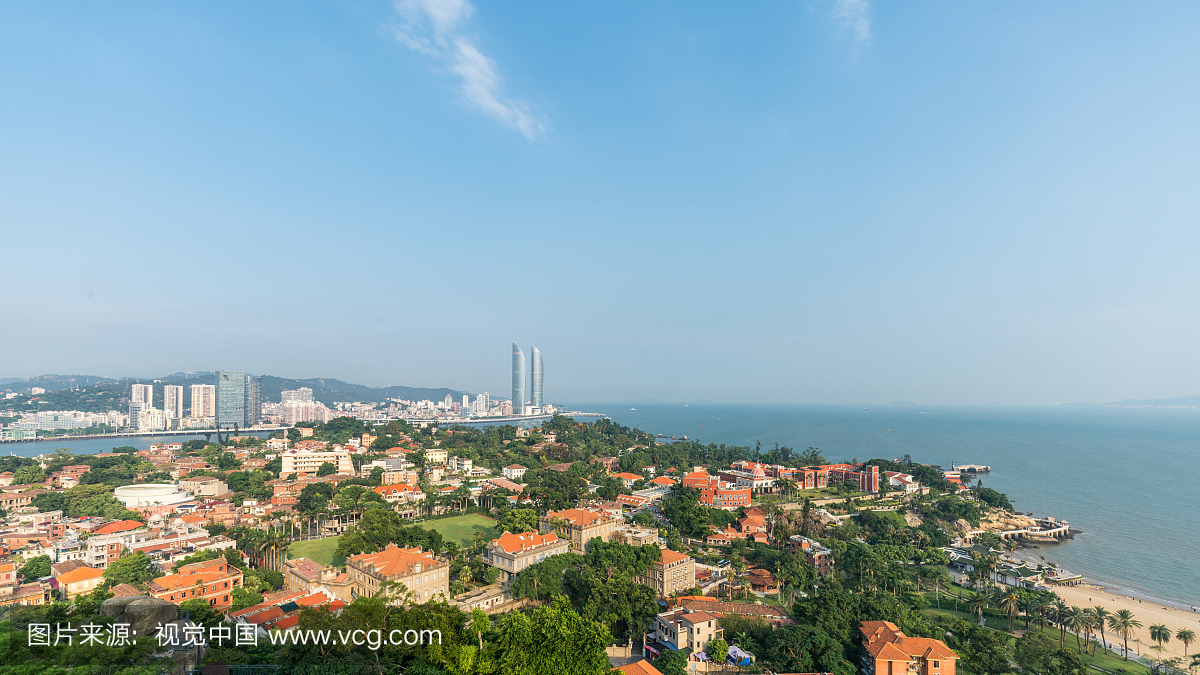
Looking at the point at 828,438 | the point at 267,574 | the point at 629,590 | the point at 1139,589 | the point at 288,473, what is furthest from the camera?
the point at 828,438

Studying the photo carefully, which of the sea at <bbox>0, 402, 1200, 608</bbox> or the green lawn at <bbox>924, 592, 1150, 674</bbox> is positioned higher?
the green lawn at <bbox>924, 592, 1150, 674</bbox>

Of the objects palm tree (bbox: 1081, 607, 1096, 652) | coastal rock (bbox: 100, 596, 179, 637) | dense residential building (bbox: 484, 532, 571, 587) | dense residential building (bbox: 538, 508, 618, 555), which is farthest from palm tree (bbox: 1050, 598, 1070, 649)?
coastal rock (bbox: 100, 596, 179, 637)

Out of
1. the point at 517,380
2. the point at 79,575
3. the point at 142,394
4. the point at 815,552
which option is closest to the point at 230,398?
the point at 142,394

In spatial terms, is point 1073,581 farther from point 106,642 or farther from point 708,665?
point 106,642

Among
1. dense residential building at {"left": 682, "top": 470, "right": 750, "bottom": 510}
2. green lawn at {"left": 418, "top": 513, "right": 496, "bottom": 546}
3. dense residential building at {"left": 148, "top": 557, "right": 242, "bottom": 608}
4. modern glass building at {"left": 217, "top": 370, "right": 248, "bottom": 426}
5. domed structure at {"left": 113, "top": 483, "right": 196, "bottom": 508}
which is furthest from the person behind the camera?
modern glass building at {"left": 217, "top": 370, "right": 248, "bottom": 426}

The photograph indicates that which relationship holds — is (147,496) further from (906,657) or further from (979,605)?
(979,605)

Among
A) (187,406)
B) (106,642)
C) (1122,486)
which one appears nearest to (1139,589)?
(1122,486)

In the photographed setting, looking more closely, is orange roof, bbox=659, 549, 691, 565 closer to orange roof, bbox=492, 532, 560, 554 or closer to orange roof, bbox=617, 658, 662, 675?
orange roof, bbox=492, 532, 560, 554

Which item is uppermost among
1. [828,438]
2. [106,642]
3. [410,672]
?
[106,642]
